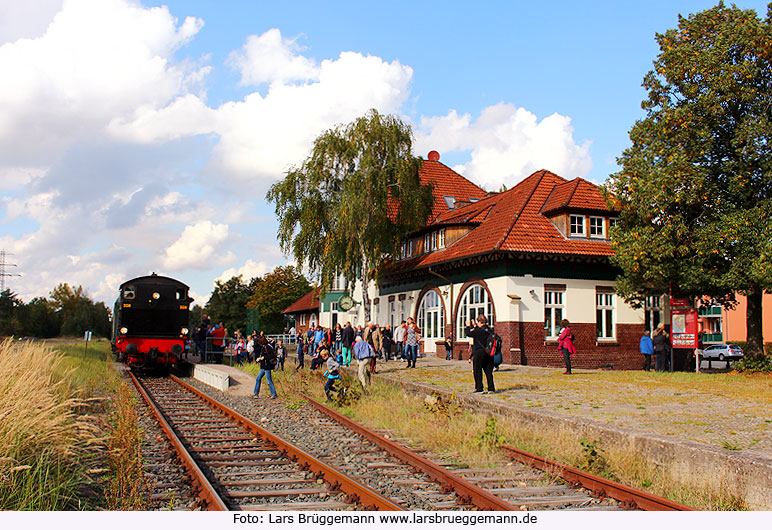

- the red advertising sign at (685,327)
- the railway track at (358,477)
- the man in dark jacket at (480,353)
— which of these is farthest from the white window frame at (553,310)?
the railway track at (358,477)

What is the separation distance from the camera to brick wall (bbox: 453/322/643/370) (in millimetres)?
25375

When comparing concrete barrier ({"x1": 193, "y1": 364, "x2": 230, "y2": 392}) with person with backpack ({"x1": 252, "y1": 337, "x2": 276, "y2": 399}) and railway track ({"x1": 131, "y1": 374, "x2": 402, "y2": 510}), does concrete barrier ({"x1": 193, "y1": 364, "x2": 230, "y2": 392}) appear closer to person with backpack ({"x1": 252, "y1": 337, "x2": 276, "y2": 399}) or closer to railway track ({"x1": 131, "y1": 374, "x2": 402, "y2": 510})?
person with backpack ({"x1": 252, "y1": 337, "x2": 276, "y2": 399})

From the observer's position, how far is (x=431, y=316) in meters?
32.0

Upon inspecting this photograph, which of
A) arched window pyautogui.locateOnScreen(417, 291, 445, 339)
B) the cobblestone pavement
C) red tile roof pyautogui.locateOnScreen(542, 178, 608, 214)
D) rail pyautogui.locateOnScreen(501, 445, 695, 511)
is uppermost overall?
red tile roof pyautogui.locateOnScreen(542, 178, 608, 214)

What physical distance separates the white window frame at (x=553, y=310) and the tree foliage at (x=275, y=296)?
53.6m

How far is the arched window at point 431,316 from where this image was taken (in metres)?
30.8

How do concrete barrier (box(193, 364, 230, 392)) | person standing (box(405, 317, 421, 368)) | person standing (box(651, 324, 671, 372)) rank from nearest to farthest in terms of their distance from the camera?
concrete barrier (box(193, 364, 230, 392)) < person standing (box(651, 324, 671, 372)) < person standing (box(405, 317, 421, 368))

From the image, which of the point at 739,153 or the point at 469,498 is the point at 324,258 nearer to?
the point at 739,153

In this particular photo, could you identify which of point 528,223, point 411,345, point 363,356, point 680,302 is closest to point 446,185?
point 528,223

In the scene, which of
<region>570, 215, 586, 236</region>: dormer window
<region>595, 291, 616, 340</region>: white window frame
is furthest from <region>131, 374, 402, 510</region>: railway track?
<region>570, 215, 586, 236</region>: dormer window

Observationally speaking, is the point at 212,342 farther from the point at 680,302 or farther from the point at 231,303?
the point at 231,303

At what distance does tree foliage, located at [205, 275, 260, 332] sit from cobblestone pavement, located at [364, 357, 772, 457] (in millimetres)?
72894

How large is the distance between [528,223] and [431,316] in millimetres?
7127

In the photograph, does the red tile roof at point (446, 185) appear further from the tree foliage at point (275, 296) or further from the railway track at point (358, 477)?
the tree foliage at point (275, 296)
